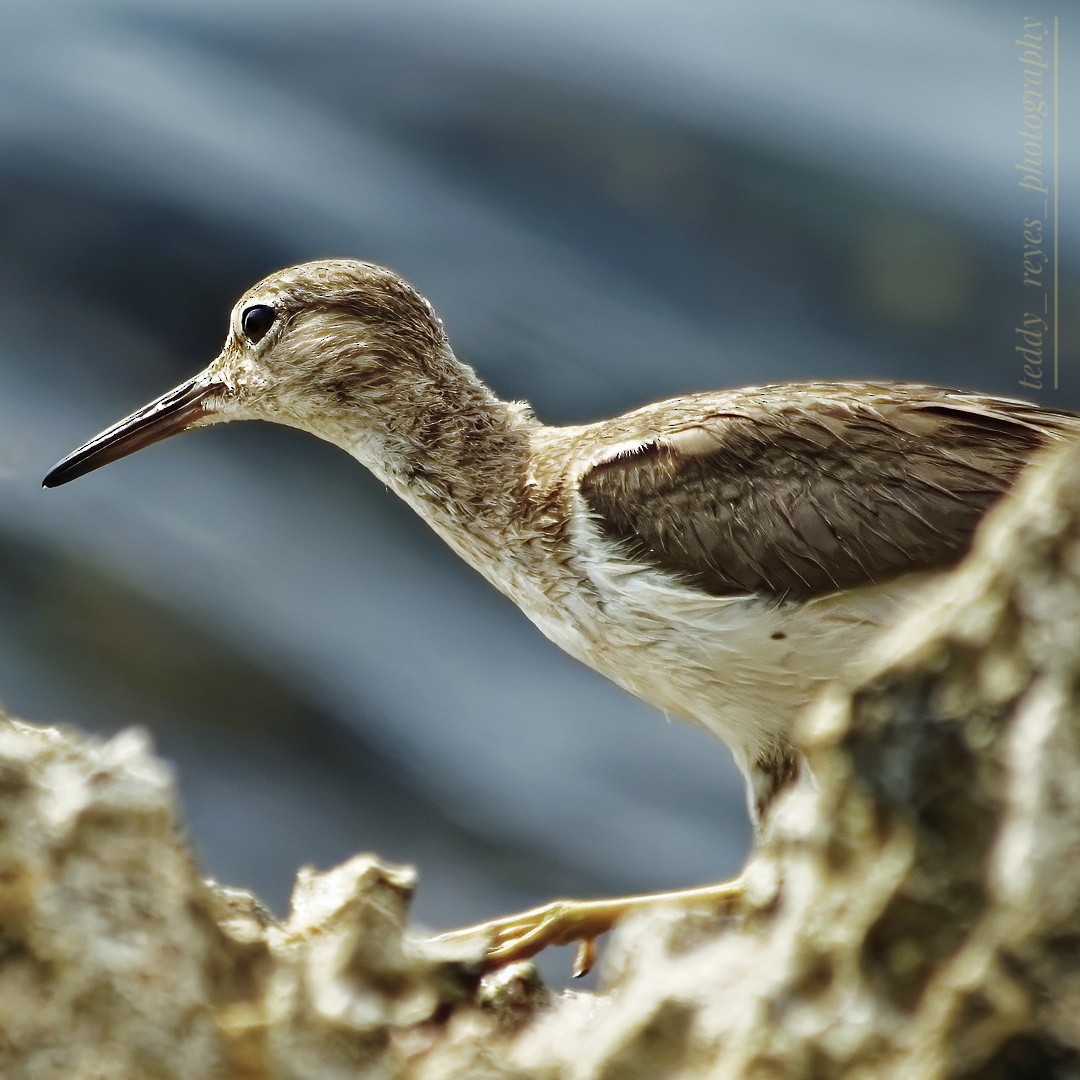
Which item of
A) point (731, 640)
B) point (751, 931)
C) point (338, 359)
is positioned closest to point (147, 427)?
point (338, 359)

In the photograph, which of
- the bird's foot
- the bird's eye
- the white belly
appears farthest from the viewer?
the bird's eye

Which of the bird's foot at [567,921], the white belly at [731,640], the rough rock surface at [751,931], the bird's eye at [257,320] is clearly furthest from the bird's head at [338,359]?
the rough rock surface at [751,931]

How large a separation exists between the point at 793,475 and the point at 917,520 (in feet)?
1.19

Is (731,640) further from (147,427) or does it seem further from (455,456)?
(147,427)

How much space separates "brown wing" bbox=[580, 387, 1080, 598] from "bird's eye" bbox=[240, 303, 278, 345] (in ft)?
4.16

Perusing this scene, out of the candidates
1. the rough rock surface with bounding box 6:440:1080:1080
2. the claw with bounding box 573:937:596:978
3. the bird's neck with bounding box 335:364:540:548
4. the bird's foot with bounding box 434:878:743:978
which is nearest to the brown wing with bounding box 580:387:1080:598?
the bird's neck with bounding box 335:364:540:548

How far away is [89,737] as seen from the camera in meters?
2.93

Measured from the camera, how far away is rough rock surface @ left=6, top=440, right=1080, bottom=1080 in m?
1.96

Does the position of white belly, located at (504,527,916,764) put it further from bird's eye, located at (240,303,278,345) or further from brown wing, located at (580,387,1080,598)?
bird's eye, located at (240,303,278,345)

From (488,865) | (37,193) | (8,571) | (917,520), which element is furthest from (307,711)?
(917,520)

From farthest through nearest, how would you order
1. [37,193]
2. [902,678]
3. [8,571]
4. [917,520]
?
[37,193] < [8,571] < [917,520] < [902,678]

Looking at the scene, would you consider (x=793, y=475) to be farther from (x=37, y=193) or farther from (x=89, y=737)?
(x=37, y=193)

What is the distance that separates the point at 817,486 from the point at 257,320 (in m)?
1.92

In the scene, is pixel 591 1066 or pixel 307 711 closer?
pixel 591 1066
